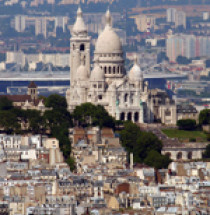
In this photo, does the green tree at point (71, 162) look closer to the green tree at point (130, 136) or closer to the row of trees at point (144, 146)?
the row of trees at point (144, 146)

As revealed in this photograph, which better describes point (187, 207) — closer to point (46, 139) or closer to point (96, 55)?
point (46, 139)

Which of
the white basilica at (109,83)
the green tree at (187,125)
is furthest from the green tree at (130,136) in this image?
the white basilica at (109,83)

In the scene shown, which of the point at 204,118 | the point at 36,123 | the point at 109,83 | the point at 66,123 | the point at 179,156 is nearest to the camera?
the point at 179,156

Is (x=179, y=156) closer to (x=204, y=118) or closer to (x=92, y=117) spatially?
(x=92, y=117)

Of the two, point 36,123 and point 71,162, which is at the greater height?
point 36,123

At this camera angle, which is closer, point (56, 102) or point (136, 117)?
point (56, 102)

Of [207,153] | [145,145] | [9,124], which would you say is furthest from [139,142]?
[9,124]

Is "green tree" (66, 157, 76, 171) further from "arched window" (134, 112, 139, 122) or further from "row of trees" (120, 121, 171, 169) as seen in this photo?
"arched window" (134, 112, 139, 122)

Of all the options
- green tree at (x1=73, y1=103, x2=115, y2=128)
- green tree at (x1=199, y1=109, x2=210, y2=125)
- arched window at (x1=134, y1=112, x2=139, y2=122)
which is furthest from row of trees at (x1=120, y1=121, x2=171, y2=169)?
arched window at (x1=134, y1=112, x2=139, y2=122)

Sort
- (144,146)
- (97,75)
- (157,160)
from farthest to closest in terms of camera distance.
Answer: (97,75) < (144,146) < (157,160)
